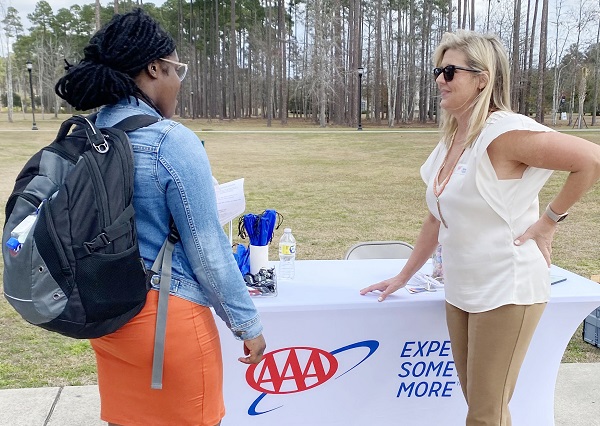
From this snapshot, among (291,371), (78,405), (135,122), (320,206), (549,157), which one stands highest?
(135,122)

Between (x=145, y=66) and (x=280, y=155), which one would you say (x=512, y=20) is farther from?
(x=145, y=66)

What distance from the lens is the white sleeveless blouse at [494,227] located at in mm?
1812

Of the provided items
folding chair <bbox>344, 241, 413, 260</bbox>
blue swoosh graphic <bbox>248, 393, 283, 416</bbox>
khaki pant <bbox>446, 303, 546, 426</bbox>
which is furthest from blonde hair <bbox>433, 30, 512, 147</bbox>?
folding chair <bbox>344, 241, 413, 260</bbox>

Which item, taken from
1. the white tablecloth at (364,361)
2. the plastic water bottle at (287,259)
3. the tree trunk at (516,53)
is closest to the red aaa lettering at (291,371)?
the white tablecloth at (364,361)

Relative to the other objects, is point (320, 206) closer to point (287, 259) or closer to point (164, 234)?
point (287, 259)

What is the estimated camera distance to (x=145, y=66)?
1.42 meters

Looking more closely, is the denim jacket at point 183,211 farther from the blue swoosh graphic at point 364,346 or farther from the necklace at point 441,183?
the blue swoosh graphic at point 364,346

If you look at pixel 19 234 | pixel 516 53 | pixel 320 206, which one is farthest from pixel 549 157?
pixel 516 53

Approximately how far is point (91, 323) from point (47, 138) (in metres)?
24.8

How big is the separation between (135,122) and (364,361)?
1.51 metres

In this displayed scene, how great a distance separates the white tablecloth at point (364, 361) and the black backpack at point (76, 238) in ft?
3.31

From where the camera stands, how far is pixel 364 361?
95.3 inches

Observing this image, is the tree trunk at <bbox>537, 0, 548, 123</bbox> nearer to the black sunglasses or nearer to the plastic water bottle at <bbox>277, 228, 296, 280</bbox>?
the plastic water bottle at <bbox>277, 228, 296, 280</bbox>

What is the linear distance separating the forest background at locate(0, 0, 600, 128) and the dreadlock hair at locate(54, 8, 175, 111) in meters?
36.7
